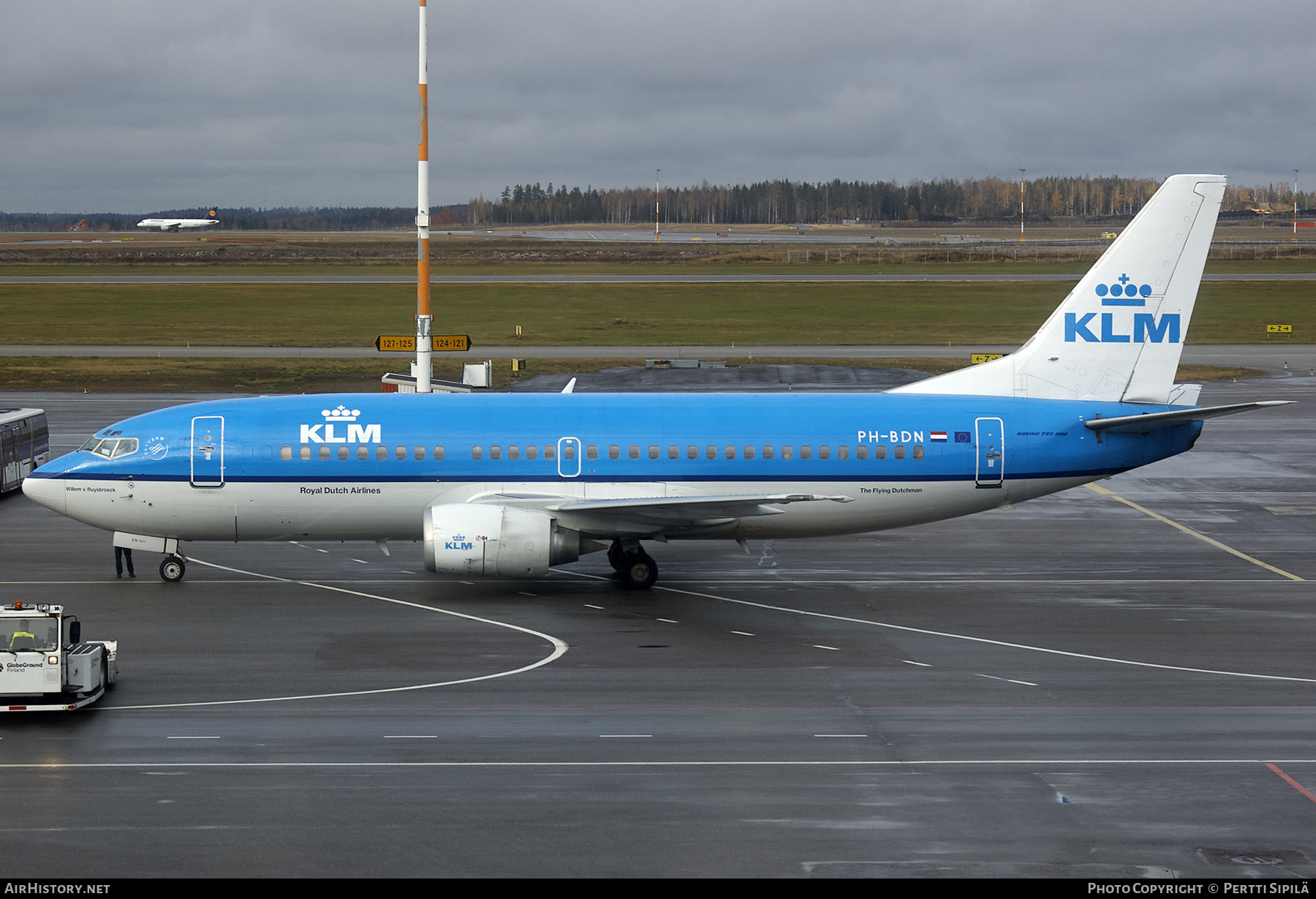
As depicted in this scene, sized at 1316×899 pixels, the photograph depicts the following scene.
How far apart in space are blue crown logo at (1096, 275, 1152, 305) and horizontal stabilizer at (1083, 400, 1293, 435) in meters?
2.96

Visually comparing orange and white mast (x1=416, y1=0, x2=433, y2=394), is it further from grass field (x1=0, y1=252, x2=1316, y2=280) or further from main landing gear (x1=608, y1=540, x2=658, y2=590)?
grass field (x1=0, y1=252, x2=1316, y2=280)

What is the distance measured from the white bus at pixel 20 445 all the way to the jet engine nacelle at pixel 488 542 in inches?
851

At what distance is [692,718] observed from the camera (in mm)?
22141

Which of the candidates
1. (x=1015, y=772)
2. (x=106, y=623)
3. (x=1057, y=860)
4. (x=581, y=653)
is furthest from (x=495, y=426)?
(x=1057, y=860)

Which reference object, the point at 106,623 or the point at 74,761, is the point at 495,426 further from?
the point at 74,761

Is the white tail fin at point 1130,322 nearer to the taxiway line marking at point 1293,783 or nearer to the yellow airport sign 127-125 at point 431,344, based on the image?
the taxiway line marking at point 1293,783

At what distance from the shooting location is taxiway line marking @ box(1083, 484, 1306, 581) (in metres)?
34.2

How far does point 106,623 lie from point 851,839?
18.6 metres

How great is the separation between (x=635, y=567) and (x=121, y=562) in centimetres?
1351

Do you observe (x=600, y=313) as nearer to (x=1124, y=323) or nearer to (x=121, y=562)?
(x=121, y=562)

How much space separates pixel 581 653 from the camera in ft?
85.8

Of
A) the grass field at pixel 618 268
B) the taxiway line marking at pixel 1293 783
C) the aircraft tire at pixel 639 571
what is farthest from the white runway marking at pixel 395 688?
the grass field at pixel 618 268

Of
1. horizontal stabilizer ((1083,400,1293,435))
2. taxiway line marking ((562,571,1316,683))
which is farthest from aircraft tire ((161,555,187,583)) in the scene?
horizontal stabilizer ((1083,400,1293,435))
